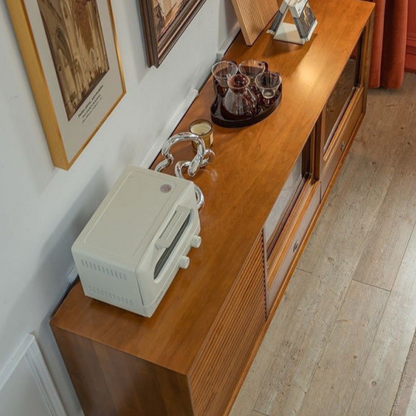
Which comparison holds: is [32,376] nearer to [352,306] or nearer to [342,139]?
[352,306]

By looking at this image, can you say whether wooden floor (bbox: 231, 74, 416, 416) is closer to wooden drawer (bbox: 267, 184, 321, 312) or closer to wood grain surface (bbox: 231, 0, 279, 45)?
wooden drawer (bbox: 267, 184, 321, 312)

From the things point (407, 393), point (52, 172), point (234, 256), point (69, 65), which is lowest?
point (407, 393)

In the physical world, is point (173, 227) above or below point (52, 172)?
below

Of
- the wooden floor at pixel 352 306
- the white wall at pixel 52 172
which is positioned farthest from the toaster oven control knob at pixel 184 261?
the wooden floor at pixel 352 306

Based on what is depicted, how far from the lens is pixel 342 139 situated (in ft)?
9.27

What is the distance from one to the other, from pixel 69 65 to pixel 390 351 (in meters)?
1.42

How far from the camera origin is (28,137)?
5.22 ft

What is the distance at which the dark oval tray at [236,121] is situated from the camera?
226 centimetres

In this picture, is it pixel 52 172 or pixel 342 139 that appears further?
pixel 342 139

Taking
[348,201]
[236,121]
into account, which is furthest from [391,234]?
[236,121]

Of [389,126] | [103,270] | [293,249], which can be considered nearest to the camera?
[103,270]

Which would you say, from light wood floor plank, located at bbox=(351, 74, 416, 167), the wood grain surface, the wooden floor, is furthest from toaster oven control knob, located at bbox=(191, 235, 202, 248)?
light wood floor plank, located at bbox=(351, 74, 416, 167)

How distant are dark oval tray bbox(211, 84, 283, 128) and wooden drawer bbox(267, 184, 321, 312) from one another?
0.40 m

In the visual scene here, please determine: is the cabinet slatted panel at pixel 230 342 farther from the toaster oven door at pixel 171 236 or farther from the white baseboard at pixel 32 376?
the white baseboard at pixel 32 376
